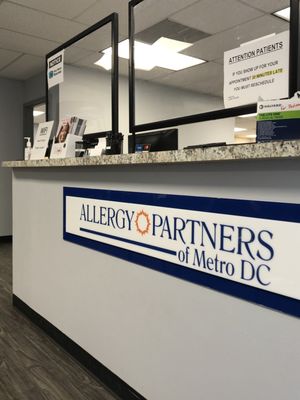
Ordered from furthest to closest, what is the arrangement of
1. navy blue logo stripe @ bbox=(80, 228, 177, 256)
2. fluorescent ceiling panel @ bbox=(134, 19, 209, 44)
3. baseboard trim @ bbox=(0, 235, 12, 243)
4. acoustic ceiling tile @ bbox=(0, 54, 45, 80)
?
1. baseboard trim @ bbox=(0, 235, 12, 243)
2. acoustic ceiling tile @ bbox=(0, 54, 45, 80)
3. fluorescent ceiling panel @ bbox=(134, 19, 209, 44)
4. navy blue logo stripe @ bbox=(80, 228, 177, 256)

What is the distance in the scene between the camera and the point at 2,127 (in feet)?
16.6

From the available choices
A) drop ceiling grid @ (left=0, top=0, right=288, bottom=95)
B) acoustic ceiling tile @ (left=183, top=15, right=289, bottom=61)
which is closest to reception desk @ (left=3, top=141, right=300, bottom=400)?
drop ceiling grid @ (left=0, top=0, right=288, bottom=95)

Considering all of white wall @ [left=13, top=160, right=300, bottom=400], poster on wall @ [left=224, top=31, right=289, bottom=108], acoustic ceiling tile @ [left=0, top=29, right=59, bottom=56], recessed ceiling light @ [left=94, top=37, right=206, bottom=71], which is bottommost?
white wall @ [left=13, top=160, right=300, bottom=400]

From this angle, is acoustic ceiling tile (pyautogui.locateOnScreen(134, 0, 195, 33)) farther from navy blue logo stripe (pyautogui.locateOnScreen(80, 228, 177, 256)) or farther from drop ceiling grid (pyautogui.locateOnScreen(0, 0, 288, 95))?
navy blue logo stripe (pyautogui.locateOnScreen(80, 228, 177, 256))

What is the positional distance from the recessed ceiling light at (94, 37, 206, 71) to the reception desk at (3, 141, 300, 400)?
2080mm

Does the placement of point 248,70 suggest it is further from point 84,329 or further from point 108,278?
point 84,329

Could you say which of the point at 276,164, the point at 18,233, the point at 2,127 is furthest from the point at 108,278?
the point at 2,127

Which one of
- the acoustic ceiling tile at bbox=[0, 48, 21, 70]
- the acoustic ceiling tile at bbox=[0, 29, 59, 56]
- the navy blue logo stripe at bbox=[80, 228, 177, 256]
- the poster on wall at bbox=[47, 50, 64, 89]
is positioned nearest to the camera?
the navy blue logo stripe at bbox=[80, 228, 177, 256]

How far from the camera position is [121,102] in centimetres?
465

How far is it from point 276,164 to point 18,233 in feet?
6.52

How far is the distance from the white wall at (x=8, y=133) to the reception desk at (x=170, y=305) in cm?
327

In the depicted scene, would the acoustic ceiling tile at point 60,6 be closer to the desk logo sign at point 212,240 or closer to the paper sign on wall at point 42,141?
the paper sign on wall at point 42,141

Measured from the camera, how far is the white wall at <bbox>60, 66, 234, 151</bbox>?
4.34 m

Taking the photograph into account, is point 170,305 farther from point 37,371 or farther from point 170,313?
point 37,371
